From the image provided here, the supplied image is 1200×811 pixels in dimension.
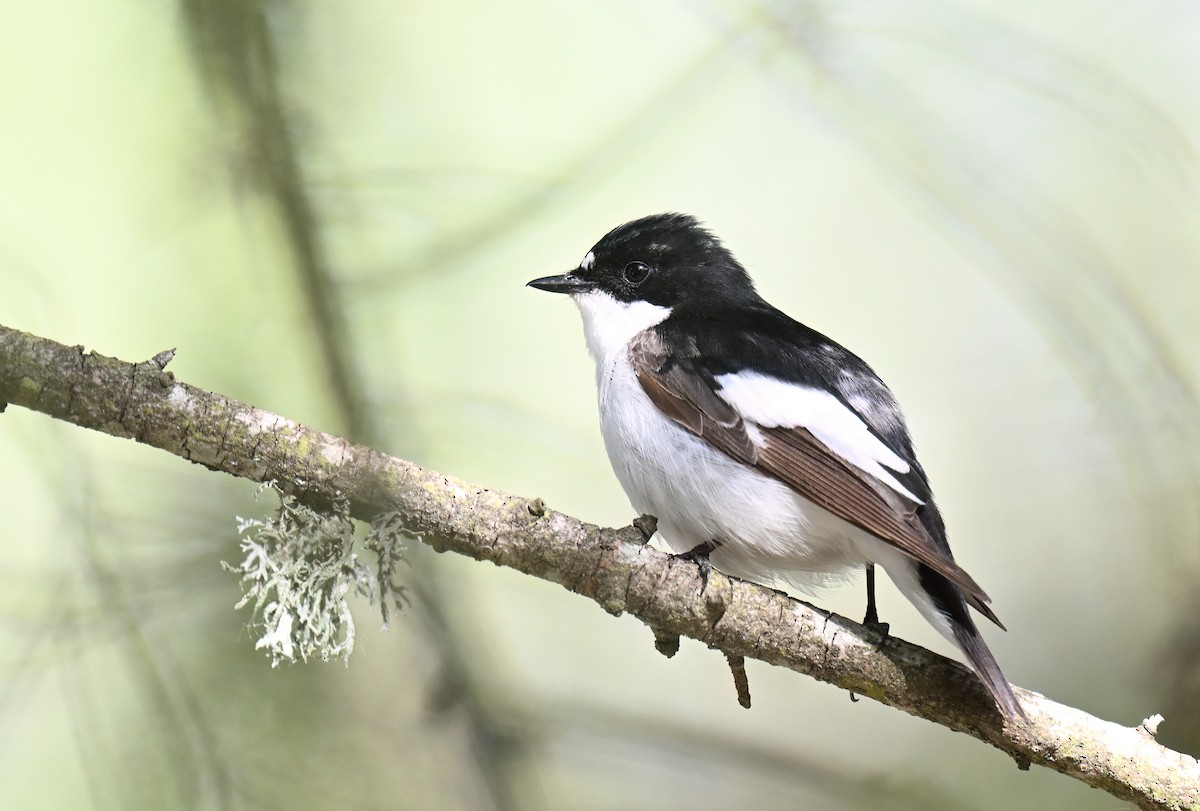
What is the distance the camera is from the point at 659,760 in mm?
2447

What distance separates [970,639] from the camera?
1.53 meters

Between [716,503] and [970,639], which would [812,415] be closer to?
[716,503]

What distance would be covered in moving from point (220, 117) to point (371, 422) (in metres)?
0.68

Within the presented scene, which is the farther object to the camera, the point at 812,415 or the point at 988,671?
the point at 812,415

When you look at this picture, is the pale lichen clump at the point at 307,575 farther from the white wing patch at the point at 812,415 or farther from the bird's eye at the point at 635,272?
the bird's eye at the point at 635,272

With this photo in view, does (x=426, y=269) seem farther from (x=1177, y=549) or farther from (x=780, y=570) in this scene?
(x=1177, y=549)

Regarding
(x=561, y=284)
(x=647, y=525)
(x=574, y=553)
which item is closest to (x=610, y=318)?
(x=561, y=284)

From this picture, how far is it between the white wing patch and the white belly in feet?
0.34

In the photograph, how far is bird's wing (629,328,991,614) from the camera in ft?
5.41

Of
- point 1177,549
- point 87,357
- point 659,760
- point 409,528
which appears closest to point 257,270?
point 87,357

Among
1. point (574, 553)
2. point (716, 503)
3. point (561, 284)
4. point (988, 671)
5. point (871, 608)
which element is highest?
point (561, 284)

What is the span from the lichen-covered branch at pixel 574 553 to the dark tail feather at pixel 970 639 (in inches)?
2.6

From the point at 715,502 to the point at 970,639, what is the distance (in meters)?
0.48

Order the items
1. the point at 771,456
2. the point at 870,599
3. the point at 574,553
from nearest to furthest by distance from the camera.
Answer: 1. the point at 574,553
2. the point at 771,456
3. the point at 870,599
